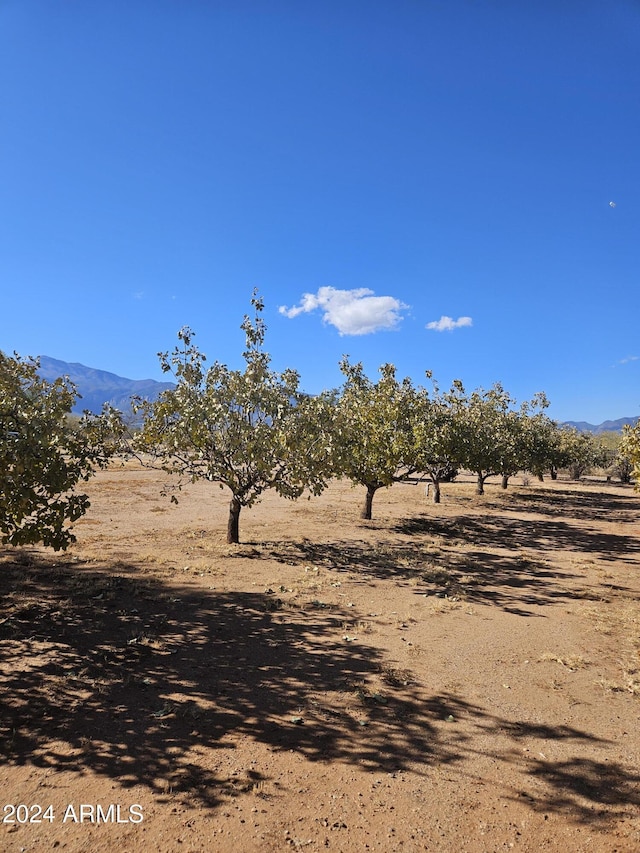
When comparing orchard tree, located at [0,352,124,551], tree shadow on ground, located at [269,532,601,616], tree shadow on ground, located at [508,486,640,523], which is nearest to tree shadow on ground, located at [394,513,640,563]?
tree shadow on ground, located at [269,532,601,616]

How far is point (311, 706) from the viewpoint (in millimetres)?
7125

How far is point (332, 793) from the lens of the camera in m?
5.35

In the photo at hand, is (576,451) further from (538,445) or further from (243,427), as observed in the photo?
(243,427)

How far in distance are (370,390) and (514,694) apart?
18.2 meters

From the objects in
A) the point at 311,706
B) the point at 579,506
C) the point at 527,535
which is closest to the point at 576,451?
the point at 579,506

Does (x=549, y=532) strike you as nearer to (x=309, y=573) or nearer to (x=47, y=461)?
(x=309, y=573)

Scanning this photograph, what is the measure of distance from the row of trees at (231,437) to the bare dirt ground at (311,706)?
8.70ft

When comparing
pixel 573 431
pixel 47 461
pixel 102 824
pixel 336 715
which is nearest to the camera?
pixel 102 824

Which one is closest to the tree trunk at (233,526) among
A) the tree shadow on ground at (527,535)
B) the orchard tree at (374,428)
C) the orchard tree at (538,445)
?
the orchard tree at (374,428)

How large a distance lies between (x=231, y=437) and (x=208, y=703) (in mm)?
9048

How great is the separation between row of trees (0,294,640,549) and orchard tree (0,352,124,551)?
0.08 feet

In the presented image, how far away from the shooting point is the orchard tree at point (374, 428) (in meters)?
20.4

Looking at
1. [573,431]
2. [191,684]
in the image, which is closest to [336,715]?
Answer: [191,684]

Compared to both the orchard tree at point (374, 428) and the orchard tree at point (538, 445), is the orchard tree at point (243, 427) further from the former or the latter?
the orchard tree at point (538, 445)
